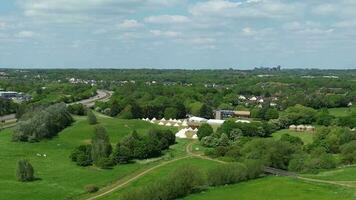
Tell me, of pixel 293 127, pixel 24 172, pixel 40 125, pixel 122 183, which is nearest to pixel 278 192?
pixel 122 183

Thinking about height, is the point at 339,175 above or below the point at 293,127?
above

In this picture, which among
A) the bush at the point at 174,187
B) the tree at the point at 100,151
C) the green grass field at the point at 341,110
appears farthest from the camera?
the green grass field at the point at 341,110

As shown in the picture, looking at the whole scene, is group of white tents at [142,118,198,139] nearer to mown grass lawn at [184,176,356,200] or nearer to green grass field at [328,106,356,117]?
mown grass lawn at [184,176,356,200]

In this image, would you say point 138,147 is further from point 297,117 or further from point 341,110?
point 341,110

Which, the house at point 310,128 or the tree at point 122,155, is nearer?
the tree at point 122,155

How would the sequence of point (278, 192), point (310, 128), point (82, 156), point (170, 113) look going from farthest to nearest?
point (170, 113) < point (310, 128) < point (82, 156) < point (278, 192)

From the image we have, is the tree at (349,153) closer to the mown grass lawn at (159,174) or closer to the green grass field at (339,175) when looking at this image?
the green grass field at (339,175)

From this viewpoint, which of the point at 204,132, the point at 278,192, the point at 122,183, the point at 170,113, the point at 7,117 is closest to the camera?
the point at 278,192

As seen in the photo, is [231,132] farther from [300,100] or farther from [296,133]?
[300,100]

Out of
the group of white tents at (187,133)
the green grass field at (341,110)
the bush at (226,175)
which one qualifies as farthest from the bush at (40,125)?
the green grass field at (341,110)
